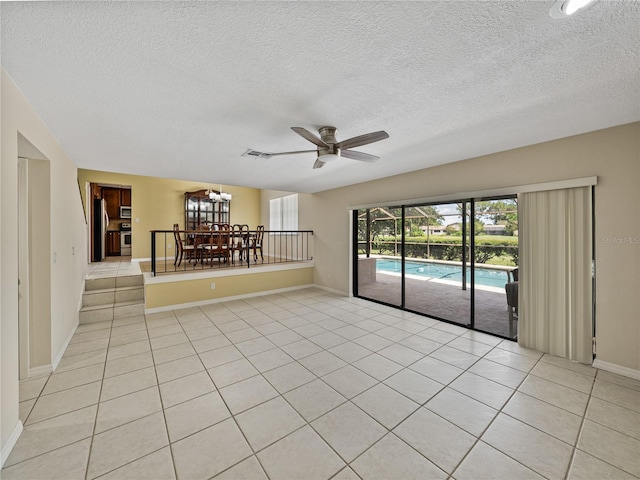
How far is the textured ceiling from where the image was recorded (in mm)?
1240

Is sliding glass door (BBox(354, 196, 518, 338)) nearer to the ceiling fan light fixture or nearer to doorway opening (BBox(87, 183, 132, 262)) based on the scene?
the ceiling fan light fixture

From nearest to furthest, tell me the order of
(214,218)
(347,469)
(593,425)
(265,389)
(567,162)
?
(347,469), (593,425), (265,389), (567,162), (214,218)

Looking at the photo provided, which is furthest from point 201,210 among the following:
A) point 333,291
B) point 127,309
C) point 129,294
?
point 333,291

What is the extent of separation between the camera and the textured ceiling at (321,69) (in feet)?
4.07

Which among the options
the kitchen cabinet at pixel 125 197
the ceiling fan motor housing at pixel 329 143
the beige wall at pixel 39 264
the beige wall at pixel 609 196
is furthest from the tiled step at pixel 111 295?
the beige wall at pixel 609 196

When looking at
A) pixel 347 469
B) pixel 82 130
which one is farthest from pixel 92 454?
pixel 82 130

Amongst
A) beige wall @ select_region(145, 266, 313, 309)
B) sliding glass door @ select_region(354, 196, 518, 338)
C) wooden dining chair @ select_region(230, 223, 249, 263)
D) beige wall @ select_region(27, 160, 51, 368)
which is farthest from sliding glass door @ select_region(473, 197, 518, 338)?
beige wall @ select_region(27, 160, 51, 368)

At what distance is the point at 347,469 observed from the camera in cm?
148

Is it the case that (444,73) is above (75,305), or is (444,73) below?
above

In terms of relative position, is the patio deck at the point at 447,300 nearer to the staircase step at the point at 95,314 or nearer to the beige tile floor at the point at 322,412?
the beige tile floor at the point at 322,412

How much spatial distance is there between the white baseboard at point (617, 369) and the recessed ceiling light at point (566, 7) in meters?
3.11

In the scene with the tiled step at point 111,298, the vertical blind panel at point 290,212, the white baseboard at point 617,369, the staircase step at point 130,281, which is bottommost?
the white baseboard at point 617,369

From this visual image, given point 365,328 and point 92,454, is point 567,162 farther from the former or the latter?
point 92,454

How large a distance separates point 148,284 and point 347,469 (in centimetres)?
421
